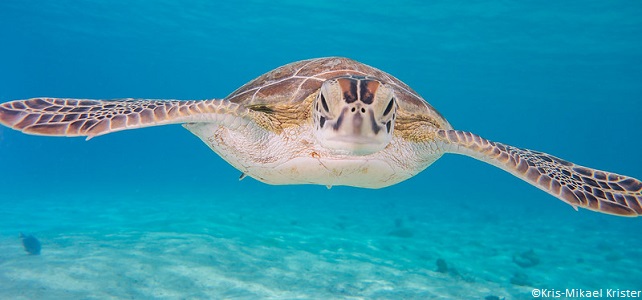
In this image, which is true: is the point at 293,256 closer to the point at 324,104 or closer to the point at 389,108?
the point at 324,104

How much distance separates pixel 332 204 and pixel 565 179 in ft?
89.2

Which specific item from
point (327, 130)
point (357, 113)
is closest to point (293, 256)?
point (327, 130)

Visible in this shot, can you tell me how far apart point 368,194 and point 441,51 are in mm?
16857

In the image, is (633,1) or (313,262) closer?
(313,262)

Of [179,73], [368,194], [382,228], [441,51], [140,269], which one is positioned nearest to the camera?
[140,269]

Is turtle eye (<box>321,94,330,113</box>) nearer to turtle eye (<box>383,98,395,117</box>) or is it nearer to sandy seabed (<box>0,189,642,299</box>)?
turtle eye (<box>383,98,395,117</box>)

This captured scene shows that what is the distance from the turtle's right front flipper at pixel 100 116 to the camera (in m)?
3.91

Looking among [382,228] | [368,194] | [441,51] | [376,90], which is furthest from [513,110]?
[376,90]

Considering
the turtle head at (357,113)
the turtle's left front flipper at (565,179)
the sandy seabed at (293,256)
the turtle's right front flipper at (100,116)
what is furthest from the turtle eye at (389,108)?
the sandy seabed at (293,256)

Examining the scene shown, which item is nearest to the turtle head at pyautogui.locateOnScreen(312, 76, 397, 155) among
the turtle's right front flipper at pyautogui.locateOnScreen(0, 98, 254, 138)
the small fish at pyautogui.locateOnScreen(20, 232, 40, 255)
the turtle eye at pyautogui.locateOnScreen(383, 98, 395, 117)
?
the turtle eye at pyautogui.locateOnScreen(383, 98, 395, 117)

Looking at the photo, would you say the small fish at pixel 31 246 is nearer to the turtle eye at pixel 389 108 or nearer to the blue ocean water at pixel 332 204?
the blue ocean water at pixel 332 204

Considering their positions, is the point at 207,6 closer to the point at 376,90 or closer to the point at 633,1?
the point at 633,1

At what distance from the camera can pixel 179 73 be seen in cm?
8531

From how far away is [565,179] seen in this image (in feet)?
14.7
